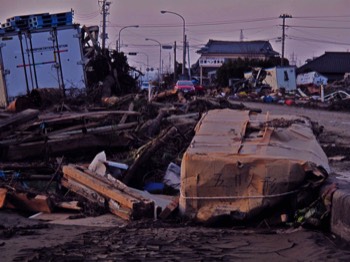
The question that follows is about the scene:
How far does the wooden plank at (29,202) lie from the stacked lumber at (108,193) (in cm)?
50

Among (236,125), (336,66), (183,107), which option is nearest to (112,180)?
(236,125)

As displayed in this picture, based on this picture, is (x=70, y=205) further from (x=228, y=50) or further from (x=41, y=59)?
(x=228, y=50)

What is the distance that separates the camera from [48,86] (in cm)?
2312

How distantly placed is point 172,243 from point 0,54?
17447mm

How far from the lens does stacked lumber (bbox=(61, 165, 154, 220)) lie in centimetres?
867

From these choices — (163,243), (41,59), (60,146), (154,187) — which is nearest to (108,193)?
(154,187)

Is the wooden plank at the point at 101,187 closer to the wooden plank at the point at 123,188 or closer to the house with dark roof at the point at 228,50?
the wooden plank at the point at 123,188

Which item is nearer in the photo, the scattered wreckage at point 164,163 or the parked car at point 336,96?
the scattered wreckage at point 164,163

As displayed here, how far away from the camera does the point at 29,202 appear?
1014cm

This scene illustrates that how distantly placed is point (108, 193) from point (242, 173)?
236 cm

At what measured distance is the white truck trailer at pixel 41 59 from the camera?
880 inches

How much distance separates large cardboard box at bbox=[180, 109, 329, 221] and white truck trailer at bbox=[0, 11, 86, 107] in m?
14.6

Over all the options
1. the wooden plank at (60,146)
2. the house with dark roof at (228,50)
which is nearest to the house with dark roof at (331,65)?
the house with dark roof at (228,50)

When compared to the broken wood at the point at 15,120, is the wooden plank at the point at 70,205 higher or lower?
lower
